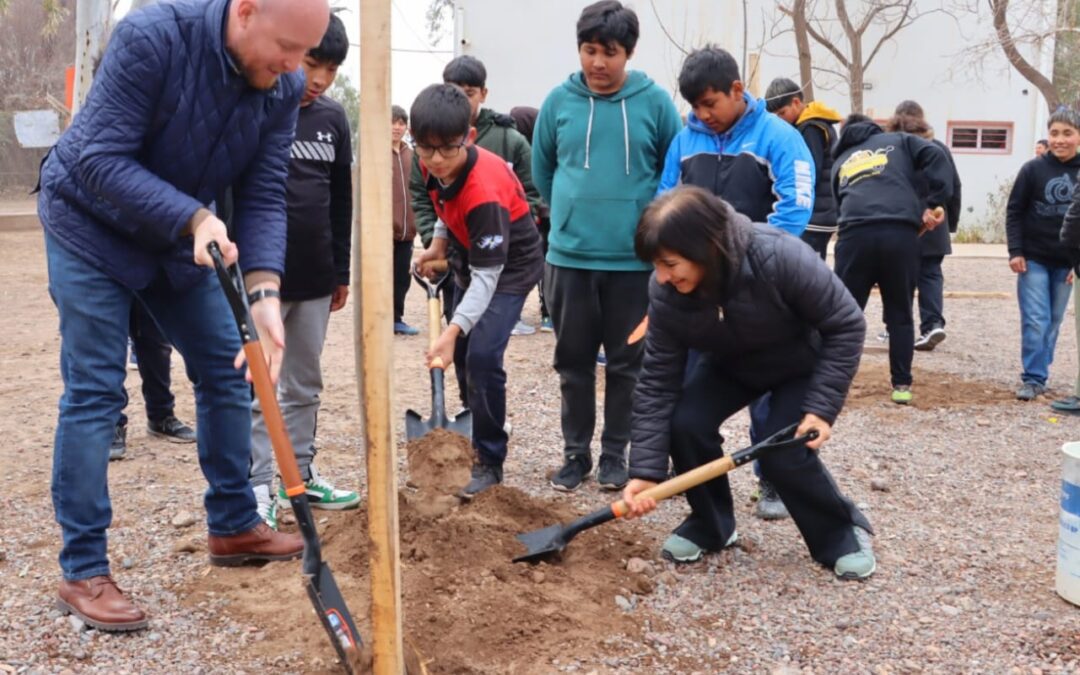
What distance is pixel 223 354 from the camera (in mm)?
3396

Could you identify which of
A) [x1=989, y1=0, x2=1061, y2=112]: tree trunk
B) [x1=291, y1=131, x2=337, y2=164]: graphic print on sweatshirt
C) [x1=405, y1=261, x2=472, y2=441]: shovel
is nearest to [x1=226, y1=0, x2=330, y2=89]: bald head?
[x1=291, y1=131, x2=337, y2=164]: graphic print on sweatshirt

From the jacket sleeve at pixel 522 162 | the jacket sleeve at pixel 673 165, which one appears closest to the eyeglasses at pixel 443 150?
the jacket sleeve at pixel 673 165

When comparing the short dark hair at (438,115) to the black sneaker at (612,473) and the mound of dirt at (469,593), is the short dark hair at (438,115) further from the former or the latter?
the black sneaker at (612,473)

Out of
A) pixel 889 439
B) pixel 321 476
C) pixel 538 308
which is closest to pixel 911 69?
pixel 538 308

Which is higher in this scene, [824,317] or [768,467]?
[824,317]

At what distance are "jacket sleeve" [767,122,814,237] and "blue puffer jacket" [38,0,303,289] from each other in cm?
188

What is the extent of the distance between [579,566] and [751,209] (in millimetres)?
1561

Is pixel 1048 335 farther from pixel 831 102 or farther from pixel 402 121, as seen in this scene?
pixel 831 102

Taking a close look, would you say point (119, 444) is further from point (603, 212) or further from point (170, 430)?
point (603, 212)

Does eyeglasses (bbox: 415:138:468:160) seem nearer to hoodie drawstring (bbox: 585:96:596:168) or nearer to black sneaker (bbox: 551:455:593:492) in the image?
hoodie drawstring (bbox: 585:96:596:168)

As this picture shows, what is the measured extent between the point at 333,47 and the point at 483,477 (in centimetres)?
185

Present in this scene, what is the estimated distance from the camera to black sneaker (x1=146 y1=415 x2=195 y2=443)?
541 cm

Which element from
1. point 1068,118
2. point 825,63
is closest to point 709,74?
point 1068,118

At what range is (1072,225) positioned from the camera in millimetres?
6098
